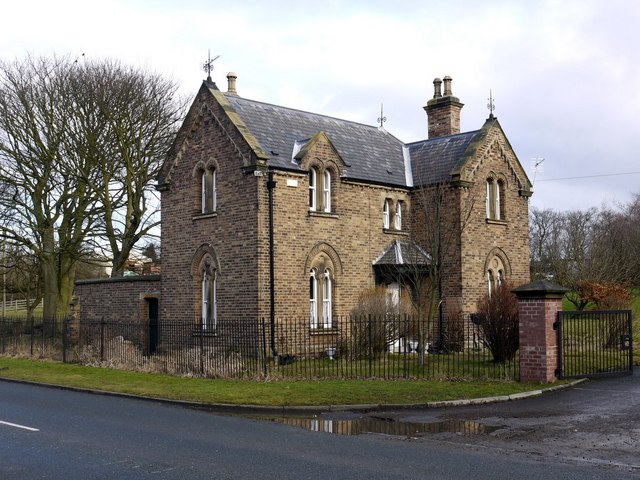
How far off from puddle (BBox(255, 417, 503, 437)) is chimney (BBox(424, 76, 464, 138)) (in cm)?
1996

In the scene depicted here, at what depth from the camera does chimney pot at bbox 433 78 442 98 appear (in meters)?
30.9

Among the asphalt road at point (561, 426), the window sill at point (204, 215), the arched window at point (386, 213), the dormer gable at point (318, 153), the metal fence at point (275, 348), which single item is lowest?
the asphalt road at point (561, 426)

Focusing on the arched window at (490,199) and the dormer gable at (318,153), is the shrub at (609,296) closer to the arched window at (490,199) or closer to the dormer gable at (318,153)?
the arched window at (490,199)

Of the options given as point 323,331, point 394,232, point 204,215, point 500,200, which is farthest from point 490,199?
point 204,215

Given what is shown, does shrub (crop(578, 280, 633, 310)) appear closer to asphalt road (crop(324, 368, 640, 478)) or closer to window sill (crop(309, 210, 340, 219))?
asphalt road (crop(324, 368, 640, 478))

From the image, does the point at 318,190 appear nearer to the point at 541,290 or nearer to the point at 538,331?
the point at 541,290

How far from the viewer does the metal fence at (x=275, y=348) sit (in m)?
18.6

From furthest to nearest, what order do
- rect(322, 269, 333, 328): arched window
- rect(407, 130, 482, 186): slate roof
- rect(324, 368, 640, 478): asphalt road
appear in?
rect(407, 130, 482, 186): slate roof
rect(322, 269, 333, 328): arched window
rect(324, 368, 640, 478): asphalt road

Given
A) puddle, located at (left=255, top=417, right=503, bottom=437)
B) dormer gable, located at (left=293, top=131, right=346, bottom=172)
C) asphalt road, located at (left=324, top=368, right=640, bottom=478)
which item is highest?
dormer gable, located at (left=293, top=131, right=346, bottom=172)

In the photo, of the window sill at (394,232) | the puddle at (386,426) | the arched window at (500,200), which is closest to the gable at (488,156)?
the arched window at (500,200)

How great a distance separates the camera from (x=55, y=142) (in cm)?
3138

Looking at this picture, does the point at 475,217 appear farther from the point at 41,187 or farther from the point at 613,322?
the point at 41,187

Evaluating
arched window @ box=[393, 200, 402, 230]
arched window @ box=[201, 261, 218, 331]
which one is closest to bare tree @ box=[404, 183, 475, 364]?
arched window @ box=[393, 200, 402, 230]

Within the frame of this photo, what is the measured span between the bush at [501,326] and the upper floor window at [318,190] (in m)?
6.85
